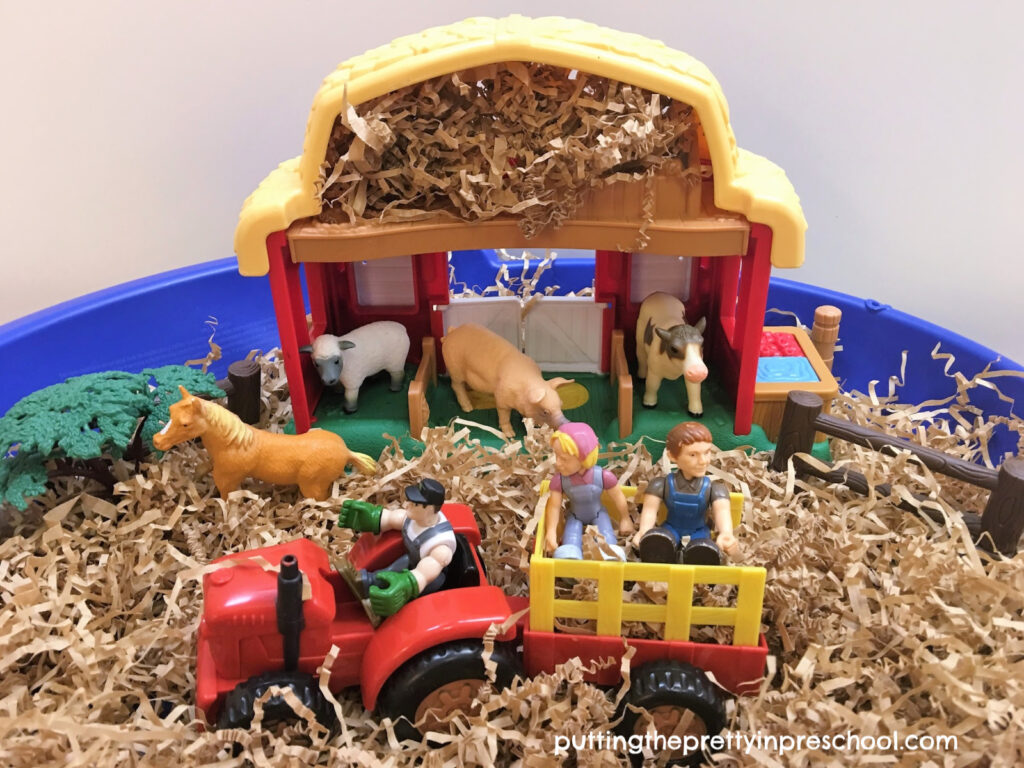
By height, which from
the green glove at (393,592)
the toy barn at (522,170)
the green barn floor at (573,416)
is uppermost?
the toy barn at (522,170)

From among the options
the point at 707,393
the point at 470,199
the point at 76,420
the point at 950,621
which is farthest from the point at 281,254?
the point at 950,621

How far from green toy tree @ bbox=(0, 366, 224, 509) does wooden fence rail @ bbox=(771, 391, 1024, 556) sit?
1.42 m

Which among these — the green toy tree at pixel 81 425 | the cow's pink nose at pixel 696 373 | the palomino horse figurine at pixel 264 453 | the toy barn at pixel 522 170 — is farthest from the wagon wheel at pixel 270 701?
the cow's pink nose at pixel 696 373

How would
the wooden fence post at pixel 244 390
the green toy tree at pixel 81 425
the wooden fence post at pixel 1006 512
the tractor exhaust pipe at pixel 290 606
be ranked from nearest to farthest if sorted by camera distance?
the tractor exhaust pipe at pixel 290 606, the wooden fence post at pixel 1006 512, the green toy tree at pixel 81 425, the wooden fence post at pixel 244 390

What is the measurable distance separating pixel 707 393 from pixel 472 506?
0.75m

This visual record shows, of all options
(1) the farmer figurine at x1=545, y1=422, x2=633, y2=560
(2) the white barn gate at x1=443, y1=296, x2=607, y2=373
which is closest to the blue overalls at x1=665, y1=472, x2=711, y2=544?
(1) the farmer figurine at x1=545, y1=422, x2=633, y2=560

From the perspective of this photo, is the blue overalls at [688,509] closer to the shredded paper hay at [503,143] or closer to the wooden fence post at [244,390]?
the shredded paper hay at [503,143]

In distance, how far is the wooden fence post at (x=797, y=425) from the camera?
6.42 feet

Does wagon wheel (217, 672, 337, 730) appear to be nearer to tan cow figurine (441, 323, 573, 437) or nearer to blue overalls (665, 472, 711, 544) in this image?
blue overalls (665, 472, 711, 544)

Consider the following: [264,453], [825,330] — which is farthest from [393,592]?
[825,330]

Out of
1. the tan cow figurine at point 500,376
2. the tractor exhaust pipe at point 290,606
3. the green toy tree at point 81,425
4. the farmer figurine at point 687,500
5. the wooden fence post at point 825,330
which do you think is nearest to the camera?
the tractor exhaust pipe at point 290,606

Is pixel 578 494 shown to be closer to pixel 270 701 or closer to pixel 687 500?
pixel 687 500

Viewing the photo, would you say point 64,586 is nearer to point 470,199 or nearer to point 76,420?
point 76,420

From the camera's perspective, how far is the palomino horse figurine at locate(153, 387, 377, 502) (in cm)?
187
